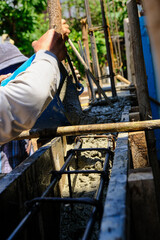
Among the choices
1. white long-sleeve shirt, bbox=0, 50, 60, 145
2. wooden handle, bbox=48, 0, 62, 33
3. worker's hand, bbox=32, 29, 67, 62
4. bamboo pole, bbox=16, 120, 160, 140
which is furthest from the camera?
wooden handle, bbox=48, 0, 62, 33

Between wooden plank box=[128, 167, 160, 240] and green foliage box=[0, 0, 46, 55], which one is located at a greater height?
green foliage box=[0, 0, 46, 55]

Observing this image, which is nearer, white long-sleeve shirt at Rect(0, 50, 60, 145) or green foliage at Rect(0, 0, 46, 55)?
white long-sleeve shirt at Rect(0, 50, 60, 145)

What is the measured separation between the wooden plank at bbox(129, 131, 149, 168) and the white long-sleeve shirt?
1.19 meters

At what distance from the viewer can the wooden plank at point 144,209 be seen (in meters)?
1.11

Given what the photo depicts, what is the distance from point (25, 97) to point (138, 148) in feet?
4.73

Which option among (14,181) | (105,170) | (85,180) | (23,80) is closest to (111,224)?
(23,80)

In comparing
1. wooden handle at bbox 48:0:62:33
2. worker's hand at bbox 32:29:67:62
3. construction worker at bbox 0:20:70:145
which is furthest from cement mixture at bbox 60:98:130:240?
wooden handle at bbox 48:0:62:33

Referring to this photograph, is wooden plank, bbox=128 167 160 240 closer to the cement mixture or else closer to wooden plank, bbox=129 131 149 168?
the cement mixture

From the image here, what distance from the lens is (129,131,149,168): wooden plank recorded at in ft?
7.18

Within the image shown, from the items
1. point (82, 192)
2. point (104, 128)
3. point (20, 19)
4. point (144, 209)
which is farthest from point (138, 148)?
point (20, 19)

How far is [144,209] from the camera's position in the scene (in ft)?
3.68

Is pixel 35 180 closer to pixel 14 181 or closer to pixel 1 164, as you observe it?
pixel 14 181

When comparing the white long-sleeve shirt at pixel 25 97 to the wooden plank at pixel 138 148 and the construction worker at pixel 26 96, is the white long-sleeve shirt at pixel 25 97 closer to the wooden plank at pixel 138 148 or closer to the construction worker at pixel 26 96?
the construction worker at pixel 26 96

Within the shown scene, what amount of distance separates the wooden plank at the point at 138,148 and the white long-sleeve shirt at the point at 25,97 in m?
1.19
